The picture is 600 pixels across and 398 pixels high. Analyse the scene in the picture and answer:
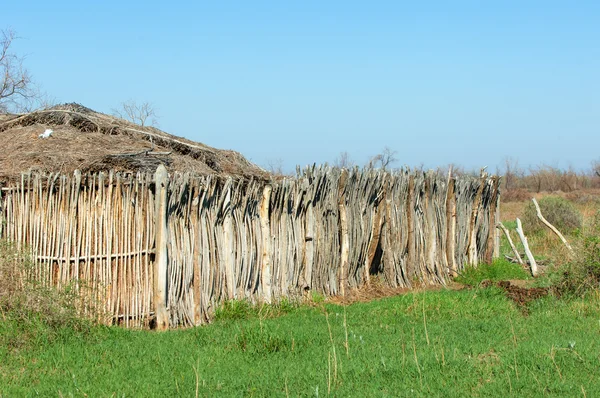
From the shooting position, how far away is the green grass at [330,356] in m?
5.29


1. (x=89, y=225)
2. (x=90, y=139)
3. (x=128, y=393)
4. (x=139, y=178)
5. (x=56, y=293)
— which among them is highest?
(x=90, y=139)

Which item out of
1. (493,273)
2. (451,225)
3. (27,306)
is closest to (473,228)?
(451,225)

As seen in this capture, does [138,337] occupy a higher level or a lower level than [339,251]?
lower

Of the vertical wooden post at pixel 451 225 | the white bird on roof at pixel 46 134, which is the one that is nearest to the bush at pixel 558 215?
the vertical wooden post at pixel 451 225

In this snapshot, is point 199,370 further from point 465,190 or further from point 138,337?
point 465,190

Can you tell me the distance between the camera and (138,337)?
7168mm

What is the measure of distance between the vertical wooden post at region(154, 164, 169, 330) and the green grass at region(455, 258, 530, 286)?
523 centimetres

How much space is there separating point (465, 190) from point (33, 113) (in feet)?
22.4

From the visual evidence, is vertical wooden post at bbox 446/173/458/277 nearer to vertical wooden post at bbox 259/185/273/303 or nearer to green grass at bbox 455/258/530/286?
green grass at bbox 455/258/530/286

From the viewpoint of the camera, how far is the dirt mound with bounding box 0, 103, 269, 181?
346 inches

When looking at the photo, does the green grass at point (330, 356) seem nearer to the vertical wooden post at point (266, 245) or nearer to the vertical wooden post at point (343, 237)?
the vertical wooden post at point (266, 245)

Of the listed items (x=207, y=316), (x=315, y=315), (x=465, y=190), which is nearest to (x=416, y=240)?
(x=465, y=190)

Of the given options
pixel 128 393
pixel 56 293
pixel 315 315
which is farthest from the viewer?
pixel 315 315

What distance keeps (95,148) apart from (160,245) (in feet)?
7.64
